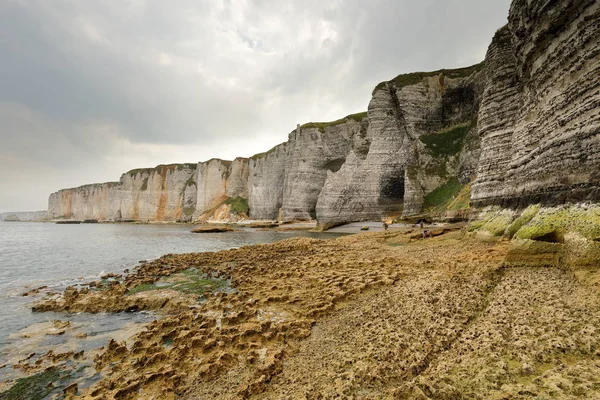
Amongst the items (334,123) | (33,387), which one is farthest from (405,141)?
(33,387)

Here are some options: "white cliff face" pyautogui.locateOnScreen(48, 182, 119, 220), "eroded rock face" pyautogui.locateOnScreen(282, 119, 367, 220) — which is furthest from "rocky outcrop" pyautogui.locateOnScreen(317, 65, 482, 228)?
"white cliff face" pyautogui.locateOnScreen(48, 182, 119, 220)

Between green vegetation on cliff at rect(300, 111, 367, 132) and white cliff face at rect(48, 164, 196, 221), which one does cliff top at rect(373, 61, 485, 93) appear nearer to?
green vegetation on cliff at rect(300, 111, 367, 132)

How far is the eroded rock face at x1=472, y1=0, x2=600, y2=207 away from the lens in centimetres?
1041

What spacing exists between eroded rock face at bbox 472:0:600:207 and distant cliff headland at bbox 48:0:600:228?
0.05 m

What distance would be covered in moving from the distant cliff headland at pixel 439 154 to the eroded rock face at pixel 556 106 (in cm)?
5

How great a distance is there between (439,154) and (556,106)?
3854 centimetres

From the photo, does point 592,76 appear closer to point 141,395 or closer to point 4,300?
point 141,395

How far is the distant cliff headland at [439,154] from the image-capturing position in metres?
11.5

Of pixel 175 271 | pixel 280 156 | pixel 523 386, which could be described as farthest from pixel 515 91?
pixel 280 156

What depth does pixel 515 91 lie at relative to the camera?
23.1 meters

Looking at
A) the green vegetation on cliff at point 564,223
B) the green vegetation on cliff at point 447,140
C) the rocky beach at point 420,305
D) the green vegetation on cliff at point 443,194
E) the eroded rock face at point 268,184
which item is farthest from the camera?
the eroded rock face at point 268,184

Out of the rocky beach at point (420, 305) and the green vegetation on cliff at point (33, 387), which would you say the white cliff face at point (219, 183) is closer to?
the rocky beach at point (420, 305)

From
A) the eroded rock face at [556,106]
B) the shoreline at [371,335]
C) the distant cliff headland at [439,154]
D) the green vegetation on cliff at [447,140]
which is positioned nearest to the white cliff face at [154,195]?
the distant cliff headland at [439,154]

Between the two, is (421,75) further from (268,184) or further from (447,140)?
(268,184)
